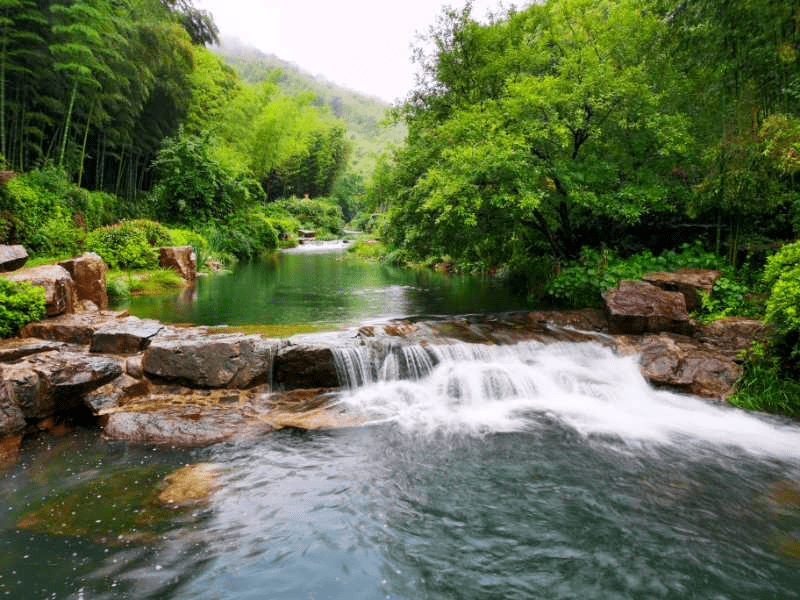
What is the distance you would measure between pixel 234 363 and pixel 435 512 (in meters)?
4.14

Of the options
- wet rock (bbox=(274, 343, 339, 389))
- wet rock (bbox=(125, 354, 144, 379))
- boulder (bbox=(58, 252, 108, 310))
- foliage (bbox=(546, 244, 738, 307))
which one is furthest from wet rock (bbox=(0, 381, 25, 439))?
foliage (bbox=(546, 244, 738, 307))

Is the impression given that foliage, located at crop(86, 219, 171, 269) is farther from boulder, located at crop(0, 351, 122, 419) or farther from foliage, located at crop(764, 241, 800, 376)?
foliage, located at crop(764, 241, 800, 376)

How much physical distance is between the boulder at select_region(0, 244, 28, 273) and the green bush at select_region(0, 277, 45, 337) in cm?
189

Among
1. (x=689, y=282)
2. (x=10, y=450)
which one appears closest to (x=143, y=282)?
(x=10, y=450)

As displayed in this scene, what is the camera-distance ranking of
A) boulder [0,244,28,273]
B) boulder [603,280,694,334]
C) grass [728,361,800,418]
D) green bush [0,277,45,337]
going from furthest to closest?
boulder [0,244,28,273], boulder [603,280,694,334], green bush [0,277,45,337], grass [728,361,800,418]

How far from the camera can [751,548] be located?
3.99m

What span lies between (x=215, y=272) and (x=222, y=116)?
701 inches

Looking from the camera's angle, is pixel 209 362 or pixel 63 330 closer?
pixel 209 362

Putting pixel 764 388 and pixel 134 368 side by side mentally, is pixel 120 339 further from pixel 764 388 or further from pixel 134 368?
pixel 764 388

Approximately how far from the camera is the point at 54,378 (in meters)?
6.06

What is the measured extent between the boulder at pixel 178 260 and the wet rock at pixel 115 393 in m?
10.2

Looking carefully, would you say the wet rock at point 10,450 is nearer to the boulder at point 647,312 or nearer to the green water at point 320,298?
the green water at point 320,298

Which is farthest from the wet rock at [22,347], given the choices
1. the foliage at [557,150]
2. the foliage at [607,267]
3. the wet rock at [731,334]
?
the wet rock at [731,334]

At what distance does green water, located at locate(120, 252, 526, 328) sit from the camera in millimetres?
10828
